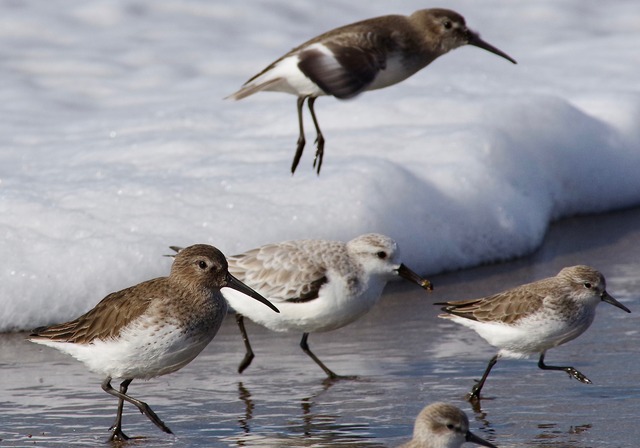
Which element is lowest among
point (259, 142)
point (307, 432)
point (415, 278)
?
point (259, 142)

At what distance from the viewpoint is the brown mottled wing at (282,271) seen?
23.8 ft

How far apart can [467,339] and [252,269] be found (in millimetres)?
1418

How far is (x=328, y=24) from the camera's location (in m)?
16.5

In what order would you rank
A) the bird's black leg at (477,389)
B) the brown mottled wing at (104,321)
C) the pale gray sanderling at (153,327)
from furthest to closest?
the bird's black leg at (477,389)
the brown mottled wing at (104,321)
the pale gray sanderling at (153,327)

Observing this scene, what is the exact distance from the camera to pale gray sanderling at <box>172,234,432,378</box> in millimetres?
7184

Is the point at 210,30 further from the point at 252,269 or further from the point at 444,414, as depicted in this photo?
the point at 444,414

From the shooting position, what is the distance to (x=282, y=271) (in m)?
7.43

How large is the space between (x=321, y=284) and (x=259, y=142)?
13.6ft

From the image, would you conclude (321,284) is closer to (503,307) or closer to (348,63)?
(503,307)

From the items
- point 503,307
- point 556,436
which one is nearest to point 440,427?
point 556,436

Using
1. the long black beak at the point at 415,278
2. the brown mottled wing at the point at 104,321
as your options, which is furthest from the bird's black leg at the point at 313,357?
the brown mottled wing at the point at 104,321

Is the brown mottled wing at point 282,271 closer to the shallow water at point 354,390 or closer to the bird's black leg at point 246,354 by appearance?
the bird's black leg at point 246,354

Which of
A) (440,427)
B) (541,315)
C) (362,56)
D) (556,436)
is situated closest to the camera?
(440,427)

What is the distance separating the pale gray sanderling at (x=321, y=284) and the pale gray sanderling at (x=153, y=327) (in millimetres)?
924
